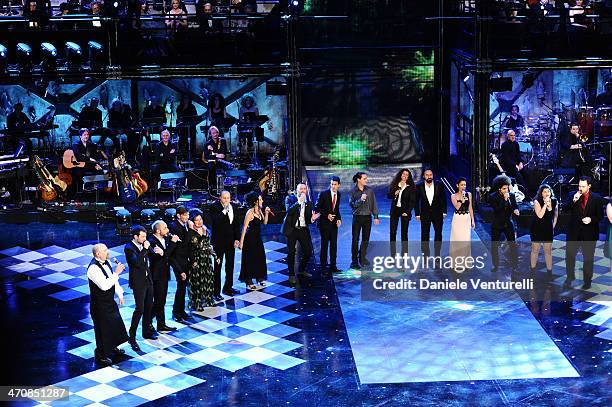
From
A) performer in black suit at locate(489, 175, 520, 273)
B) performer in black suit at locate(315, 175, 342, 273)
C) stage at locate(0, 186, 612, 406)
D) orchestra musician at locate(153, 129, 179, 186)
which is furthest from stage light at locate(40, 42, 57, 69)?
performer in black suit at locate(489, 175, 520, 273)

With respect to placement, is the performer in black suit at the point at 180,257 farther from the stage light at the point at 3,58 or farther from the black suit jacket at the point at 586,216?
the stage light at the point at 3,58

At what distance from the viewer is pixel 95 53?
61.5 ft

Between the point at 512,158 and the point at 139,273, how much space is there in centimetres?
755

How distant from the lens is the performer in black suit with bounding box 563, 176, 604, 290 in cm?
1514

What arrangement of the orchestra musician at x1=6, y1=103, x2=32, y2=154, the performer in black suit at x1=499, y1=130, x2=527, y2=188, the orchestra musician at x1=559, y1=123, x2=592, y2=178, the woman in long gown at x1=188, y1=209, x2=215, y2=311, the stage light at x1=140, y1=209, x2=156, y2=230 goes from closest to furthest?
the woman in long gown at x1=188, y1=209, x2=215, y2=311 → the stage light at x1=140, y1=209, x2=156, y2=230 → the orchestra musician at x1=559, y1=123, x2=592, y2=178 → the performer in black suit at x1=499, y1=130, x2=527, y2=188 → the orchestra musician at x1=6, y1=103, x2=32, y2=154

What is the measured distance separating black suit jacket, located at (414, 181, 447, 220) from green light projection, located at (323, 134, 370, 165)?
5736 mm

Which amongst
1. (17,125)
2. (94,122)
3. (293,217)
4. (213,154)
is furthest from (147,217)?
(293,217)

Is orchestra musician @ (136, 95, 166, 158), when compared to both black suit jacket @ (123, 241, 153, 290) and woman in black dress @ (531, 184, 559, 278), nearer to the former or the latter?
black suit jacket @ (123, 241, 153, 290)

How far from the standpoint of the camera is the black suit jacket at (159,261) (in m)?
13.6

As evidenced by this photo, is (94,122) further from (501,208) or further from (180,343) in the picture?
(501,208)

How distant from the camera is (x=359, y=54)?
2145 centimetres

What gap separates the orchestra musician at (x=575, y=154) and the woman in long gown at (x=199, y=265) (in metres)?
6.53

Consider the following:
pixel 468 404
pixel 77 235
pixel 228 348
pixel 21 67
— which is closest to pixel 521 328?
pixel 468 404

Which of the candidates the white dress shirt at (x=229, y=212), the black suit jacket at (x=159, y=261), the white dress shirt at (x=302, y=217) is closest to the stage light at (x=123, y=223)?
the white dress shirt at (x=229, y=212)
